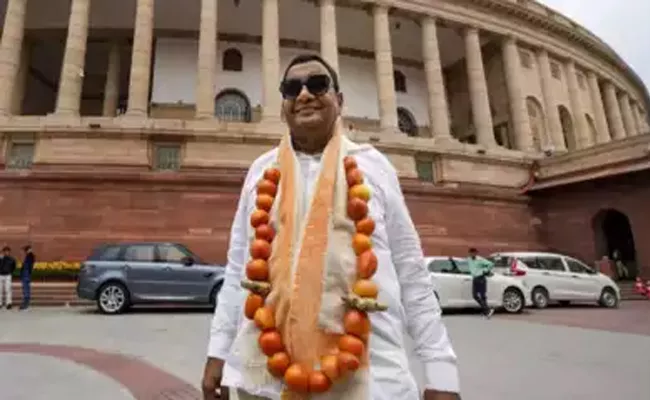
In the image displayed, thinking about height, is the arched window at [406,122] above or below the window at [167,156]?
above

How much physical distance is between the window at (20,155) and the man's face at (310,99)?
20.3 meters

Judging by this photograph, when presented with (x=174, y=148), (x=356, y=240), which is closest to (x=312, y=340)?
(x=356, y=240)

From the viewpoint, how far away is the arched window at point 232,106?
27.9m

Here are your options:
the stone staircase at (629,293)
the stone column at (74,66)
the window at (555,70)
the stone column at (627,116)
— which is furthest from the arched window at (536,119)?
the stone column at (74,66)

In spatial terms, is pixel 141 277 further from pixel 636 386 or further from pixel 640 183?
pixel 640 183

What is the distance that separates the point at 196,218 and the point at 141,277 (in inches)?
230

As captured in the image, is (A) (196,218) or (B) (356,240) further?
(A) (196,218)

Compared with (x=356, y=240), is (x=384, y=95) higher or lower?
higher

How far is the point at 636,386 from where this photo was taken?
5246mm

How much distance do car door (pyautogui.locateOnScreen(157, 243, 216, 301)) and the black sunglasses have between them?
37.0 ft

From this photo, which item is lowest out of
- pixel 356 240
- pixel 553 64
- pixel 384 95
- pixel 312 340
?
pixel 312 340

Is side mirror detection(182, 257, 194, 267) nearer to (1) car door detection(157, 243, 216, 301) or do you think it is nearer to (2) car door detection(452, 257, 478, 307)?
(1) car door detection(157, 243, 216, 301)

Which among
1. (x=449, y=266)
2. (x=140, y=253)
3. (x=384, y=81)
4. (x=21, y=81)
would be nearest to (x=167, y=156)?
(x=140, y=253)

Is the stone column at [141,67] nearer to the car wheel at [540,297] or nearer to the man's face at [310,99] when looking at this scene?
the car wheel at [540,297]
